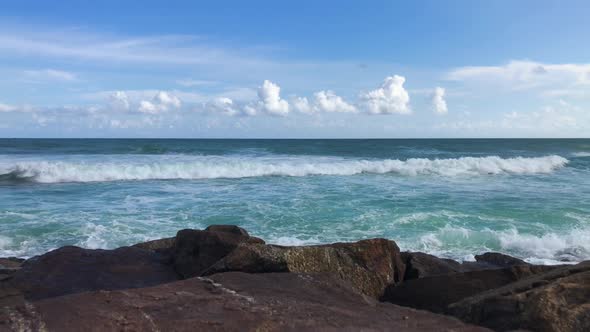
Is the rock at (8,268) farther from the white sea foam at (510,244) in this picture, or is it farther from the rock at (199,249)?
the white sea foam at (510,244)

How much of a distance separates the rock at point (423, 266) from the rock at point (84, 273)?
9.32 feet

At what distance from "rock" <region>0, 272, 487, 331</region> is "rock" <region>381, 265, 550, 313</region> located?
135cm

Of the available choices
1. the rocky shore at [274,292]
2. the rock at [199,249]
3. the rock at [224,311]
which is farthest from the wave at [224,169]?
the rock at [224,311]

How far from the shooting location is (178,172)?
2330 cm

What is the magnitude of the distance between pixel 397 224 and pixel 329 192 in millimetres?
5731

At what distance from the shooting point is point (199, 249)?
17.9 feet

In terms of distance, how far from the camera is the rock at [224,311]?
2.71 metres

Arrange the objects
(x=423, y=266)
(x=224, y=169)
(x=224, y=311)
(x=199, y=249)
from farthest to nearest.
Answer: (x=224, y=169)
(x=423, y=266)
(x=199, y=249)
(x=224, y=311)

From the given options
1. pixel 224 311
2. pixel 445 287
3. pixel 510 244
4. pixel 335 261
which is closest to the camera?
Answer: pixel 224 311

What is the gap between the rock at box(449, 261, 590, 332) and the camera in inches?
132

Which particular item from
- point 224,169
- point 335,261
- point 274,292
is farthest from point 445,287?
point 224,169

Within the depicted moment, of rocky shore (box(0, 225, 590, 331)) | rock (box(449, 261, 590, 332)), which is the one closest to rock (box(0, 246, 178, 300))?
rocky shore (box(0, 225, 590, 331))

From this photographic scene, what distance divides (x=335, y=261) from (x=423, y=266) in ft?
5.66

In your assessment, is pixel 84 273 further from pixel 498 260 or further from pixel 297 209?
pixel 297 209
